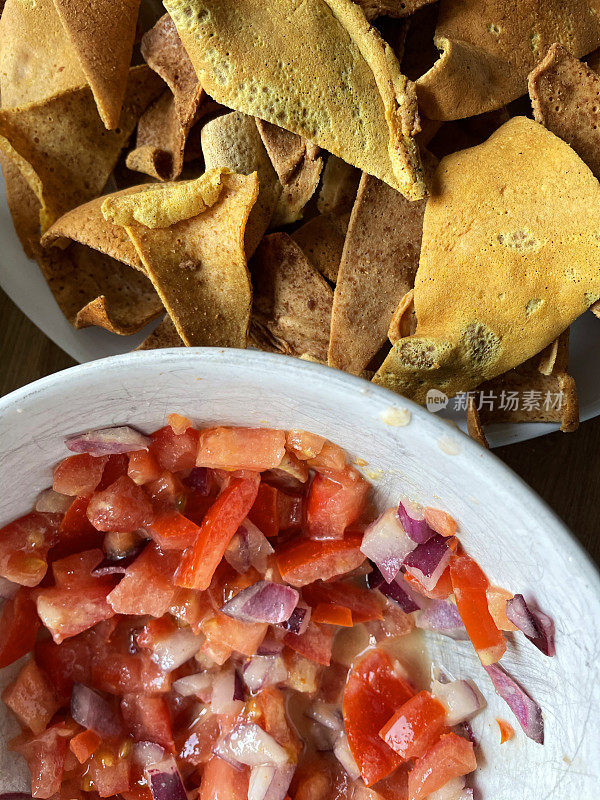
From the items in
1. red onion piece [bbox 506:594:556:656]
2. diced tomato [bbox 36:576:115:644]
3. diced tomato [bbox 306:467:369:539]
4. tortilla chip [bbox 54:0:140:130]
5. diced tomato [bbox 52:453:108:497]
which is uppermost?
tortilla chip [bbox 54:0:140:130]

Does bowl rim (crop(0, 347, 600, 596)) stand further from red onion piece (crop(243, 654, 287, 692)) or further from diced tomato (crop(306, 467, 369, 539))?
red onion piece (crop(243, 654, 287, 692))

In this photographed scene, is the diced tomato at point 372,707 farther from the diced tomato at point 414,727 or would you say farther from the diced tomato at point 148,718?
the diced tomato at point 148,718

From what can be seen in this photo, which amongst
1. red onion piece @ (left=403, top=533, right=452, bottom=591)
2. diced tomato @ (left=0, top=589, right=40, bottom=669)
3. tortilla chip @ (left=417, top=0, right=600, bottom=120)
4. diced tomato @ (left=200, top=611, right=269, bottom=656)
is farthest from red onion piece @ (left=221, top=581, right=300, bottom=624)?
tortilla chip @ (left=417, top=0, right=600, bottom=120)

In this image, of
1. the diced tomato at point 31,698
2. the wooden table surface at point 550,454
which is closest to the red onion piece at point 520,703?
the wooden table surface at point 550,454

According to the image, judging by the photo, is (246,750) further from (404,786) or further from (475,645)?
(475,645)

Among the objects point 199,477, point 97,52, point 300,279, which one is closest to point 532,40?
point 300,279

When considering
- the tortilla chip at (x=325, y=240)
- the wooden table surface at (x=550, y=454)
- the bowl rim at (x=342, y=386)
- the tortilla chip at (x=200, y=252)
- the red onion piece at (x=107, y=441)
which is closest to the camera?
the bowl rim at (x=342, y=386)
